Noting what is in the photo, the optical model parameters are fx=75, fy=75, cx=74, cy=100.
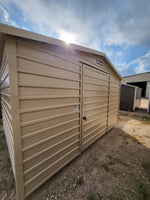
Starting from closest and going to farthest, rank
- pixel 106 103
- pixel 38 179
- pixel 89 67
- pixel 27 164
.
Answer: pixel 27 164, pixel 38 179, pixel 89 67, pixel 106 103

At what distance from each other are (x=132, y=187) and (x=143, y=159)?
101cm

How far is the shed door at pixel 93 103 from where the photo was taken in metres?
2.20

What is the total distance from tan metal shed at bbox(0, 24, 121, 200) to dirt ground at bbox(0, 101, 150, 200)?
0.20 meters

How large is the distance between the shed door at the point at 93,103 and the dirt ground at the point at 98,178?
0.56m

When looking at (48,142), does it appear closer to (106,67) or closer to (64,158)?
(64,158)

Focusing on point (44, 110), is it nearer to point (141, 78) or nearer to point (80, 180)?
point (80, 180)

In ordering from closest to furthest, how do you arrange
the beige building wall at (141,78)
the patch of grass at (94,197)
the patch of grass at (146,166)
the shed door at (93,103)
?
the patch of grass at (94,197)
the patch of grass at (146,166)
the shed door at (93,103)
the beige building wall at (141,78)

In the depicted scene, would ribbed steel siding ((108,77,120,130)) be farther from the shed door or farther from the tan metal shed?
the tan metal shed

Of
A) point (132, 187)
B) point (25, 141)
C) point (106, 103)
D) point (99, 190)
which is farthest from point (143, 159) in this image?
point (25, 141)

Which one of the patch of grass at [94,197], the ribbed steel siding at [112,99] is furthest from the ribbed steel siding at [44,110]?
the ribbed steel siding at [112,99]

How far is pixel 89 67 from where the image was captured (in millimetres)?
2230

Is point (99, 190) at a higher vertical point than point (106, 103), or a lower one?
lower

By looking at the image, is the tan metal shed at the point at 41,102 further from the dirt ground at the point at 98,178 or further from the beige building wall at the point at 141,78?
the beige building wall at the point at 141,78

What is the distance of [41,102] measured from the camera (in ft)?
4.20
